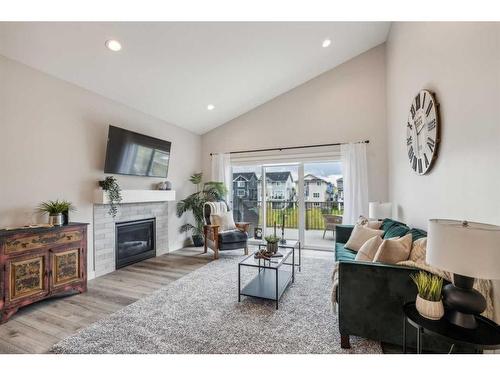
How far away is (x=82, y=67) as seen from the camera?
2943mm

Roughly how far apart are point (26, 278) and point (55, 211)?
74 cm

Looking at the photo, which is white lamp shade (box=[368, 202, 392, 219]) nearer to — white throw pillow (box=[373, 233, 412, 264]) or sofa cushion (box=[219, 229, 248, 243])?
white throw pillow (box=[373, 233, 412, 264])

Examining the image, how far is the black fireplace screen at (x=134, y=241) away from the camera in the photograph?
3.83m

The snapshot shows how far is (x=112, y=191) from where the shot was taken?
11.4ft

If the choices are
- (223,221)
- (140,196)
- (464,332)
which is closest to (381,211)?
(464,332)

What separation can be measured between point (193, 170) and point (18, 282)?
367 centimetres

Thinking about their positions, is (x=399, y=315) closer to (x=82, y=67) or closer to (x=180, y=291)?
(x=180, y=291)

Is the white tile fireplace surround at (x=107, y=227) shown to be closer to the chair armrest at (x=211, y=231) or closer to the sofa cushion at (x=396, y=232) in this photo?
the chair armrest at (x=211, y=231)

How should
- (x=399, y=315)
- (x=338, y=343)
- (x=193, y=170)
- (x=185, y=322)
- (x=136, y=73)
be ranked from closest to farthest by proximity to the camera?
(x=399, y=315)
(x=338, y=343)
(x=185, y=322)
(x=136, y=73)
(x=193, y=170)

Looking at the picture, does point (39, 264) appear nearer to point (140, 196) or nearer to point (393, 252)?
point (140, 196)

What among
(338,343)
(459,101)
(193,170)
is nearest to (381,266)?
(338,343)

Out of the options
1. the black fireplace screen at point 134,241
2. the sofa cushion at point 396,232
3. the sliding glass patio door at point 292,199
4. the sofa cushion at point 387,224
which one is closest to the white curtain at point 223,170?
the sliding glass patio door at point 292,199

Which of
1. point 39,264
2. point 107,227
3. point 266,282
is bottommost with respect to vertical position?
point 266,282

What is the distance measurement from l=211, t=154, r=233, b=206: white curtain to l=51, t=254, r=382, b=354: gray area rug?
112 inches
